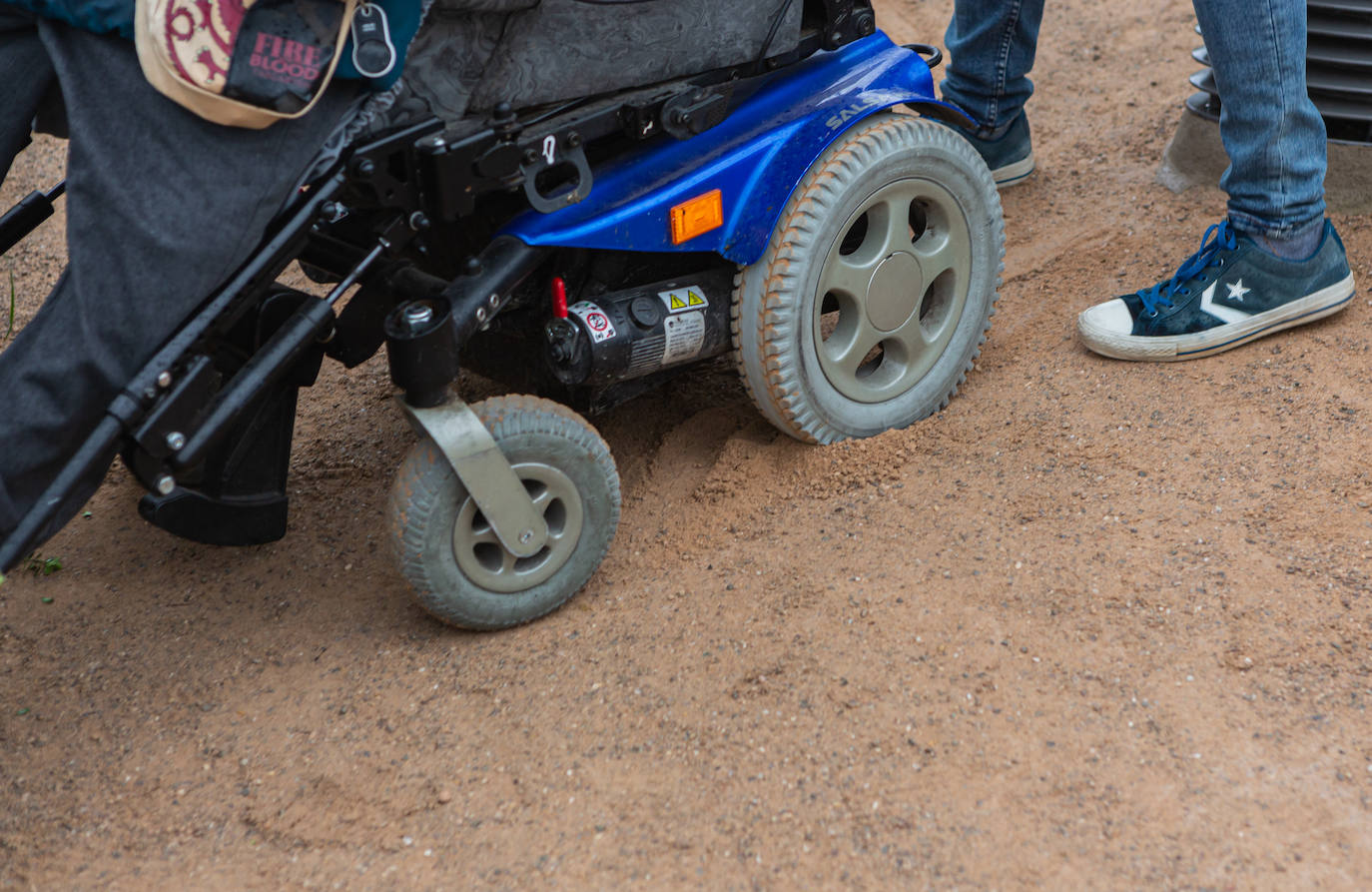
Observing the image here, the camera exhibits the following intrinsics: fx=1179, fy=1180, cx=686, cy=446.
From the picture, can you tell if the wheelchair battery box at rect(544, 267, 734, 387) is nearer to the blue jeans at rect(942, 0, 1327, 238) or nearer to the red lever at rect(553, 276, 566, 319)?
the red lever at rect(553, 276, 566, 319)

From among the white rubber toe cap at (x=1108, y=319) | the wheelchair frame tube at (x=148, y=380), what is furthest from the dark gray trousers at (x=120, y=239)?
the white rubber toe cap at (x=1108, y=319)

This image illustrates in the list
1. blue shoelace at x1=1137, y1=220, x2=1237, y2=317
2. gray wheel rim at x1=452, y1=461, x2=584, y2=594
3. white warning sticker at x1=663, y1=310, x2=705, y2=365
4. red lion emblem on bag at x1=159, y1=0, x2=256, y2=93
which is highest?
red lion emblem on bag at x1=159, y1=0, x2=256, y2=93

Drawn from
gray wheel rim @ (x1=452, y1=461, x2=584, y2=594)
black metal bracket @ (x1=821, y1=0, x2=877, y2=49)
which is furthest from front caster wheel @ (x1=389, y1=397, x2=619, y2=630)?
black metal bracket @ (x1=821, y1=0, x2=877, y2=49)

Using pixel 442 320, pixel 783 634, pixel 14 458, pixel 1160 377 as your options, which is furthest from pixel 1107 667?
pixel 14 458

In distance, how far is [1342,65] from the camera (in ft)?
8.71

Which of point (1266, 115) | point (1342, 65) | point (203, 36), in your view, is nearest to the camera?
point (203, 36)

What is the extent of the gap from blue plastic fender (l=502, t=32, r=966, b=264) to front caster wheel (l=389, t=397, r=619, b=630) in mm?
272

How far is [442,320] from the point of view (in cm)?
157

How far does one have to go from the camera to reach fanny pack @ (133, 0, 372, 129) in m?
1.39

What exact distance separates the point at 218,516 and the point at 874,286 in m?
1.14

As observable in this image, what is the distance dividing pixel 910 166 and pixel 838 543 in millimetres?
646

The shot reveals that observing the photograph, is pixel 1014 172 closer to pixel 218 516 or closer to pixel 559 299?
pixel 559 299

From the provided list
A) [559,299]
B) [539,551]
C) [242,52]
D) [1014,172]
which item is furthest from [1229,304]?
[242,52]

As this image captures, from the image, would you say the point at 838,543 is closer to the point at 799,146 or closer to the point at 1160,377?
the point at 799,146
